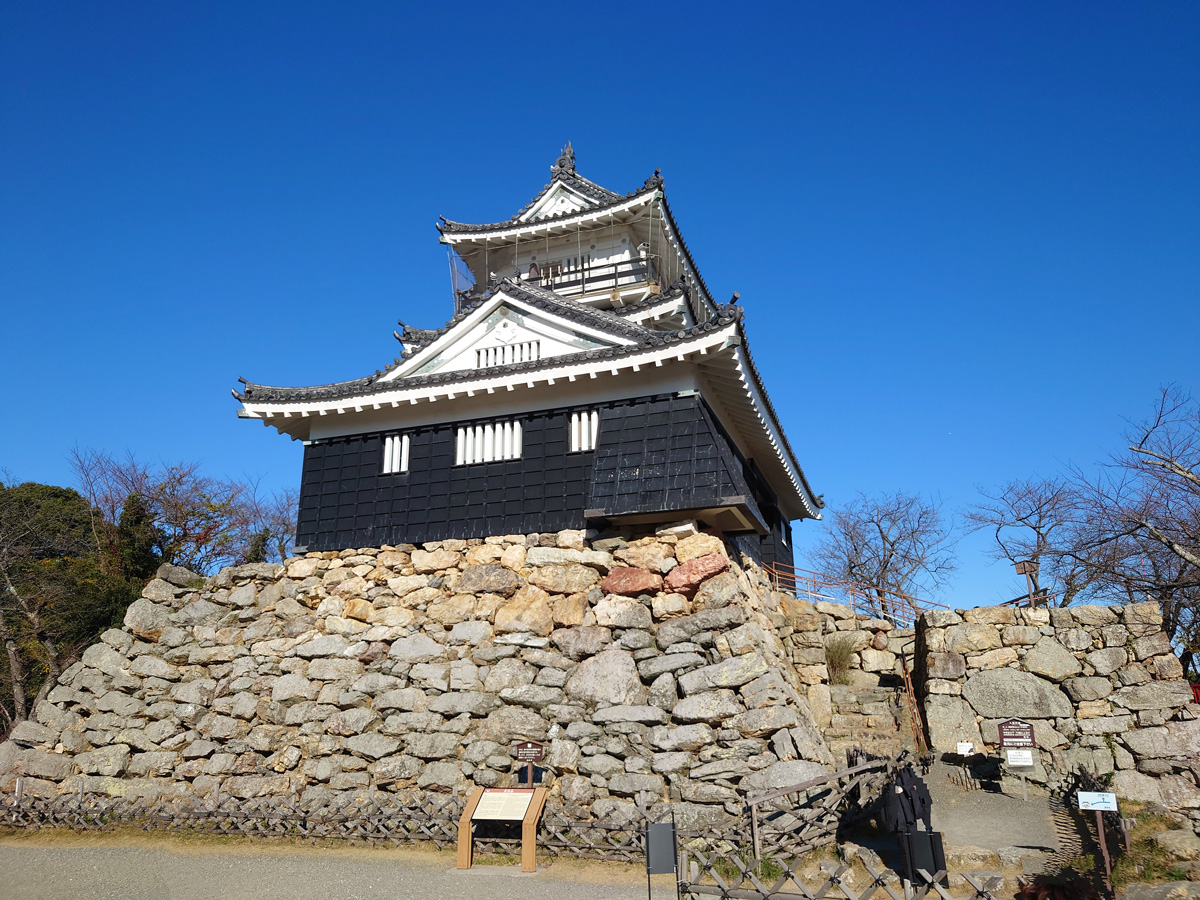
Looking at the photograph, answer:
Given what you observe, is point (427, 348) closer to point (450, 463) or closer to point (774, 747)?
point (450, 463)

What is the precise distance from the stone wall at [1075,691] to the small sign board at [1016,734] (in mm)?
731

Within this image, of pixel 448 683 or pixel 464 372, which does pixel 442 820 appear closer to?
pixel 448 683

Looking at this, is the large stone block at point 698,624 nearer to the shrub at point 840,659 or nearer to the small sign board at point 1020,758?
the small sign board at point 1020,758

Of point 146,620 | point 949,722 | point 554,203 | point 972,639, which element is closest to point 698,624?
point 949,722

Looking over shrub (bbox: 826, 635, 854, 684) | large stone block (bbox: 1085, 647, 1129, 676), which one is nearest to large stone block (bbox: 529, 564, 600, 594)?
shrub (bbox: 826, 635, 854, 684)

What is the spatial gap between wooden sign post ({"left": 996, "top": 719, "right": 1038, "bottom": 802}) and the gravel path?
5.89m

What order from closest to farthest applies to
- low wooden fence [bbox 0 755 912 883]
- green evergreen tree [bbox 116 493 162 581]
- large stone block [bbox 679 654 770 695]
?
low wooden fence [bbox 0 755 912 883] < large stone block [bbox 679 654 770 695] < green evergreen tree [bbox 116 493 162 581]

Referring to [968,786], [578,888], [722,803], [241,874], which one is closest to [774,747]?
[722,803]

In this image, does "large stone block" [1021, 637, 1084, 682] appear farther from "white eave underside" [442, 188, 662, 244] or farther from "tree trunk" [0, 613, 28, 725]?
"tree trunk" [0, 613, 28, 725]

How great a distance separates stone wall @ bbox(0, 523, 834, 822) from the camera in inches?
424

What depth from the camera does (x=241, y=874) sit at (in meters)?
9.65

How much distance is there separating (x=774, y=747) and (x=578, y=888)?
3.14 meters

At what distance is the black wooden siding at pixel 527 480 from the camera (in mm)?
12969

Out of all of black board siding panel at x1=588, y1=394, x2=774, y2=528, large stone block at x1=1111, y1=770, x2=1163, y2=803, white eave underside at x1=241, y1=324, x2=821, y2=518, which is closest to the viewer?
large stone block at x1=1111, y1=770, x2=1163, y2=803
